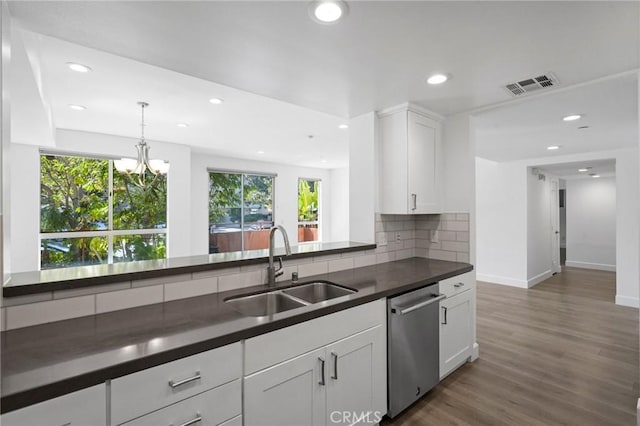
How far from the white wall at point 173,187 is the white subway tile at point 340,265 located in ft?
12.7

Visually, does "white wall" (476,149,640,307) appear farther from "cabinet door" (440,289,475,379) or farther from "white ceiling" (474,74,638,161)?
"cabinet door" (440,289,475,379)

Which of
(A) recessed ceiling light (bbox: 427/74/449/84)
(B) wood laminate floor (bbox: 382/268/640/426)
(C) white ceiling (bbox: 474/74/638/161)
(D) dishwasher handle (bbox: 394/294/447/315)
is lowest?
(B) wood laminate floor (bbox: 382/268/640/426)

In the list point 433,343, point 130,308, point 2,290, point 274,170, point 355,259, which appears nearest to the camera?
point 2,290

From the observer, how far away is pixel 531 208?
223 inches

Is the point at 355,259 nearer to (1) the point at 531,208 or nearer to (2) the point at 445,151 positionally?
(2) the point at 445,151

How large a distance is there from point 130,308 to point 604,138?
5.43 metres

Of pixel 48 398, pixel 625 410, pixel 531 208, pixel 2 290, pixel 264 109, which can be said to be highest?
pixel 264 109

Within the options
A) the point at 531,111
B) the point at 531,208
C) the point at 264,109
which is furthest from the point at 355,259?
the point at 531,208

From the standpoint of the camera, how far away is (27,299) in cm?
134

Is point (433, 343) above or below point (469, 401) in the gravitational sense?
above

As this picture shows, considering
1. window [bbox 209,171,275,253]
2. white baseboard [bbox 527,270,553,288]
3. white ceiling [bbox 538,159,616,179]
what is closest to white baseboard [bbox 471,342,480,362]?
white baseboard [bbox 527,270,553,288]

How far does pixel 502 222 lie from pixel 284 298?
5.34 m

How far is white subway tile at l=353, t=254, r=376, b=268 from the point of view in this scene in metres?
2.67
